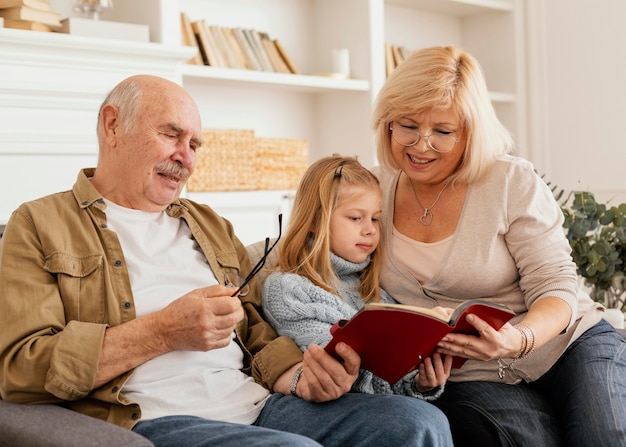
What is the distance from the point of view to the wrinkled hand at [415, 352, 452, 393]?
5.94ft

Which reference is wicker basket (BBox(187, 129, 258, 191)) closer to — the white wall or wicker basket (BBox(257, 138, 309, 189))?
wicker basket (BBox(257, 138, 309, 189))

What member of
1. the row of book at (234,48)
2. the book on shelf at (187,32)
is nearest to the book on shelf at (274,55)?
the row of book at (234,48)

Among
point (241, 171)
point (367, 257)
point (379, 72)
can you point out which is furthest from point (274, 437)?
point (379, 72)

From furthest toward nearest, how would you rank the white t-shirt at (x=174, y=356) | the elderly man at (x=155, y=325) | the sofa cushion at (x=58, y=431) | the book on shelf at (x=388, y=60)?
1. the book on shelf at (x=388, y=60)
2. the white t-shirt at (x=174, y=356)
3. the elderly man at (x=155, y=325)
4. the sofa cushion at (x=58, y=431)

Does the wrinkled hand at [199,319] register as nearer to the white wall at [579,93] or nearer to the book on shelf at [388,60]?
the book on shelf at [388,60]

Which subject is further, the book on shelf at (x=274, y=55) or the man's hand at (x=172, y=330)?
the book on shelf at (x=274, y=55)

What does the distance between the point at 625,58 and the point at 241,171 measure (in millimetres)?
2102

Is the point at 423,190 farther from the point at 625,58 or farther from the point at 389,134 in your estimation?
the point at 625,58

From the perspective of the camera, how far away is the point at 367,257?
2.13 metres

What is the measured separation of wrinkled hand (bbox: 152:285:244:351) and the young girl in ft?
0.93

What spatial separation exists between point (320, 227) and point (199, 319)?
51cm

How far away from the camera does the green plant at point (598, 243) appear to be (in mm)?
2691

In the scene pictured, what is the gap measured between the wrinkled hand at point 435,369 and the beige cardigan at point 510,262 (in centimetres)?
22

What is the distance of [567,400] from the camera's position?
192cm
